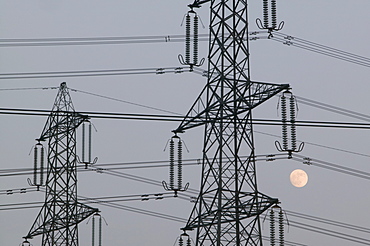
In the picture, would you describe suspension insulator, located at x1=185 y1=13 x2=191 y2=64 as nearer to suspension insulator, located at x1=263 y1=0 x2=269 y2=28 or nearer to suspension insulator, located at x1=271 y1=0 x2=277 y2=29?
suspension insulator, located at x1=263 y1=0 x2=269 y2=28

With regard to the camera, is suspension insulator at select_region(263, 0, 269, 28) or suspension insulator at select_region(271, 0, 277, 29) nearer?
suspension insulator at select_region(263, 0, 269, 28)

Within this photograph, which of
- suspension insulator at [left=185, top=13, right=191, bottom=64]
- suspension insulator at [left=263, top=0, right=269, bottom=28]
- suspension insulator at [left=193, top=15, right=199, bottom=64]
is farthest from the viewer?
suspension insulator at [left=193, top=15, right=199, bottom=64]

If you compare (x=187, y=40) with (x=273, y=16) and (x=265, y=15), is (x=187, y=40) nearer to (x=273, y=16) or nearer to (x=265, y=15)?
(x=265, y=15)

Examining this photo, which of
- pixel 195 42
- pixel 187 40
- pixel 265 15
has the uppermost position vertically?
pixel 265 15

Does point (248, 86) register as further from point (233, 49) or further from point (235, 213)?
point (235, 213)

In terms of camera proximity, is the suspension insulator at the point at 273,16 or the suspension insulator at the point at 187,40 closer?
the suspension insulator at the point at 187,40

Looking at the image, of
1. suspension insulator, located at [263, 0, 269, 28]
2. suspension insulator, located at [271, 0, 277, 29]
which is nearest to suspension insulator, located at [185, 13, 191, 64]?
suspension insulator, located at [263, 0, 269, 28]

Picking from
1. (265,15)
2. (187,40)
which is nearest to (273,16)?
(265,15)

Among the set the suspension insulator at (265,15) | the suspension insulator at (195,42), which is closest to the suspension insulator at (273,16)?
the suspension insulator at (265,15)

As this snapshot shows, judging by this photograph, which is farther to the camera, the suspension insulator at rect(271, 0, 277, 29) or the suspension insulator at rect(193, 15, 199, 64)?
the suspension insulator at rect(193, 15, 199, 64)

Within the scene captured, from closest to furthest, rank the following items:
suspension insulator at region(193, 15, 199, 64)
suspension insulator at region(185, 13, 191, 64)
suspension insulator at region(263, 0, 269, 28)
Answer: suspension insulator at region(185, 13, 191, 64), suspension insulator at region(263, 0, 269, 28), suspension insulator at region(193, 15, 199, 64)

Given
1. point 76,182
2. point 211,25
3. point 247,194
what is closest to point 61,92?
point 76,182

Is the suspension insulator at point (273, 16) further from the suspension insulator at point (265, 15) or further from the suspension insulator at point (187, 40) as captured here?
the suspension insulator at point (187, 40)
